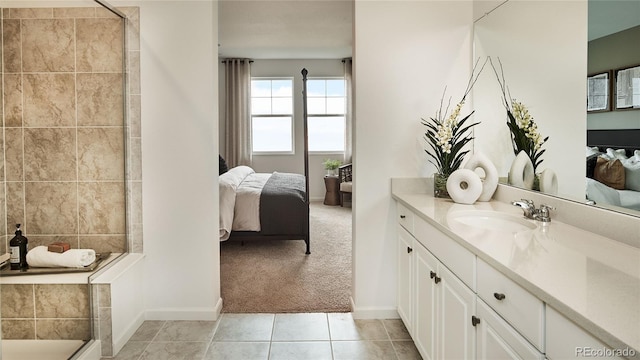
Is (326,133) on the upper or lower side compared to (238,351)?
upper

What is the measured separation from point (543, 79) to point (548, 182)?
0.50 meters

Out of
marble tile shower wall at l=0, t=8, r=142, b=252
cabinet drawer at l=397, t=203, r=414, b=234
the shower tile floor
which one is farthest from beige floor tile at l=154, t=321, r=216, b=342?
cabinet drawer at l=397, t=203, r=414, b=234

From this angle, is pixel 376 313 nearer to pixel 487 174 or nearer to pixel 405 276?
pixel 405 276

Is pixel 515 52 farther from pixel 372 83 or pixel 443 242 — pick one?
pixel 443 242

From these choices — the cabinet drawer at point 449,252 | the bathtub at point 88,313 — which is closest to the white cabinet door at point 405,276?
the cabinet drawer at point 449,252

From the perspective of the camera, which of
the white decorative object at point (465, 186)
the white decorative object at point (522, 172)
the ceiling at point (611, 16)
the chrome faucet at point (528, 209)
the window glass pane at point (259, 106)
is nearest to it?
the ceiling at point (611, 16)

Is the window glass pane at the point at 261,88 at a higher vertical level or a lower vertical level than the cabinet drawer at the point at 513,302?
higher

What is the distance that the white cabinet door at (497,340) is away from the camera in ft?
3.34

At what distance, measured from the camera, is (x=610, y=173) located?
147 centimetres

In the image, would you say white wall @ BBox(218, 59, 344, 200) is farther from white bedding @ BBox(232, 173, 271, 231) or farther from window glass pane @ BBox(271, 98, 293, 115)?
white bedding @ BBox(232, 173, 271, 231)

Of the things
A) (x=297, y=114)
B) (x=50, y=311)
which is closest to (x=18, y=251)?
(x=50, y=311)

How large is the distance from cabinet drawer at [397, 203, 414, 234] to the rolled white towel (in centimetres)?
189

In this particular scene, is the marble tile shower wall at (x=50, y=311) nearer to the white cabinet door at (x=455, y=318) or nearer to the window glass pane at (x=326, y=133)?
the white cabinet door at (x=455, y=318)

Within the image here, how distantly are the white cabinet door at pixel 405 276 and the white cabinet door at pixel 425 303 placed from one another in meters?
0.10
